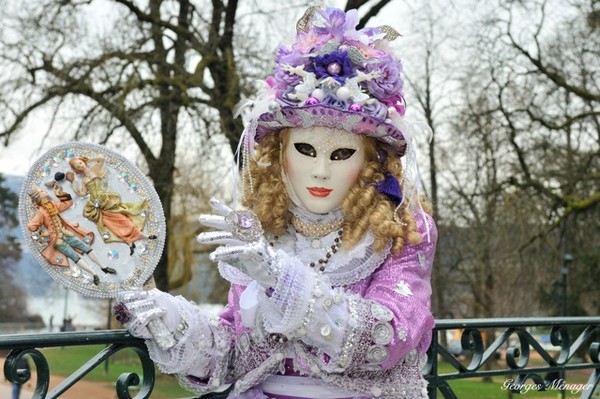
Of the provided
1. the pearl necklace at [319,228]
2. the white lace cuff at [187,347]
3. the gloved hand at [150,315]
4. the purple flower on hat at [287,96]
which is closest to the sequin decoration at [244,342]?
the white lace cuff at [187,347]

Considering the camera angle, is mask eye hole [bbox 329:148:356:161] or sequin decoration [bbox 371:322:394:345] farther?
mask eye hole [bbox 329:148:356:161]

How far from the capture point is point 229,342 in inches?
97.5

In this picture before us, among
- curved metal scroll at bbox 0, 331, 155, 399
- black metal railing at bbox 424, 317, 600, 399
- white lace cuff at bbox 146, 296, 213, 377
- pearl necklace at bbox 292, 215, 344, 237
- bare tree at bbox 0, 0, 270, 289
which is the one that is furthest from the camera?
bare tree at bbox 0, 0, 270, 289

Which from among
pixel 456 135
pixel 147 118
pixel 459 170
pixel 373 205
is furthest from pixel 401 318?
pixel 459 170

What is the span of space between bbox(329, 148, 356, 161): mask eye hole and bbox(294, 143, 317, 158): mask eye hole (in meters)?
0.06

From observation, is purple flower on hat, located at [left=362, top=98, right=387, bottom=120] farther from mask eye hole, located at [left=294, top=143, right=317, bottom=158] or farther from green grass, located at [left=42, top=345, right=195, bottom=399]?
green grass, located at [left=42, top=345, right=195, bottom=399]

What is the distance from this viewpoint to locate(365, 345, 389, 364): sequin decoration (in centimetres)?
223

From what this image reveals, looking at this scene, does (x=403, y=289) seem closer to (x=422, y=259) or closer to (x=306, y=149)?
(x=422, y=259)

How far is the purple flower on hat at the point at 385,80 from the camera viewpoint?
249cm

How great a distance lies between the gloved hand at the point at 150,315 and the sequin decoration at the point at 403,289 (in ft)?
1.98

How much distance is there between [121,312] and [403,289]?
76 centimetres

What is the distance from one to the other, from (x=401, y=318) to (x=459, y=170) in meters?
15.5

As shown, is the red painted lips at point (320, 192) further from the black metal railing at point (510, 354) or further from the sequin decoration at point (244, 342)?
the black metal railing at point (510, 354)
